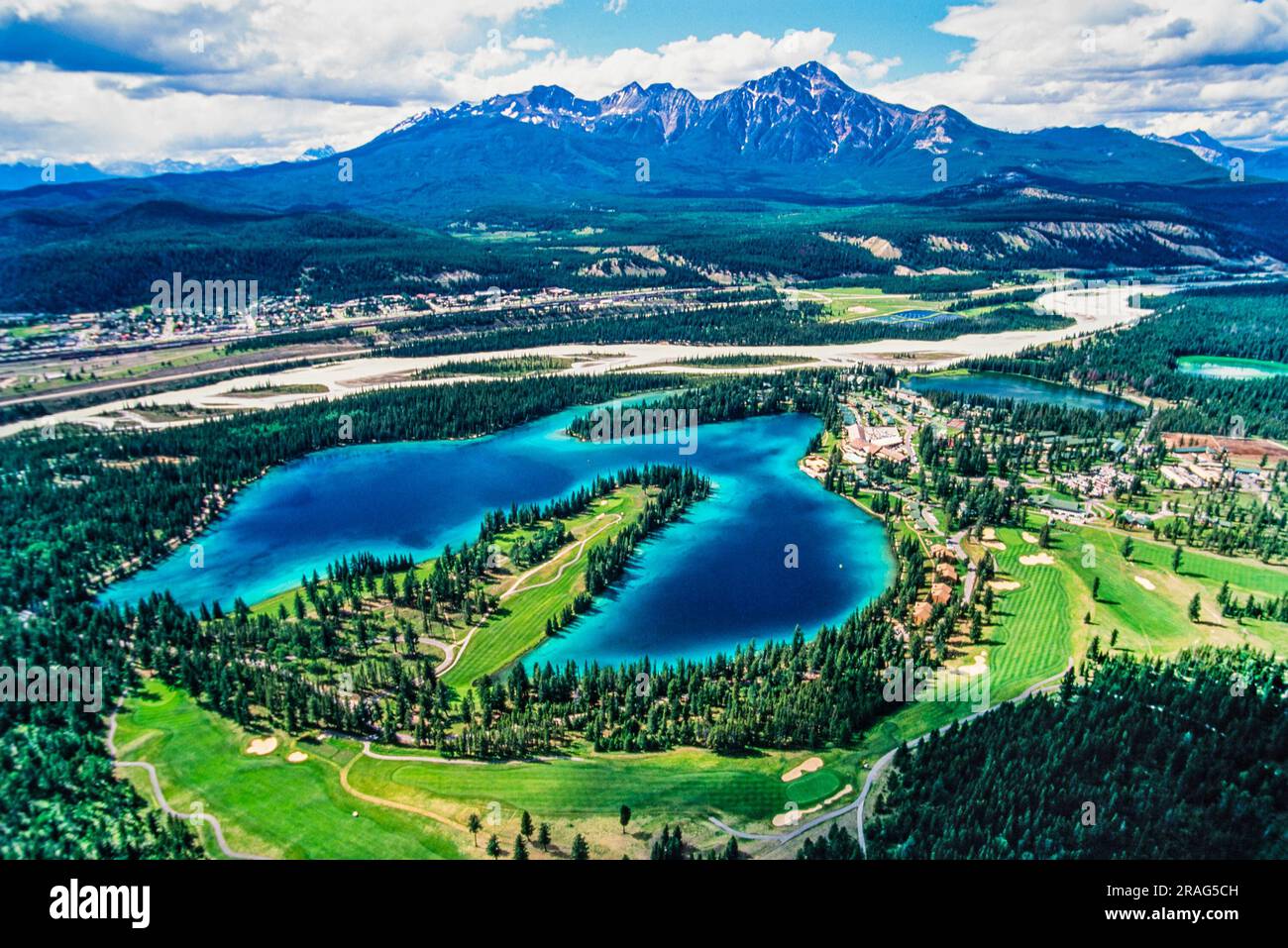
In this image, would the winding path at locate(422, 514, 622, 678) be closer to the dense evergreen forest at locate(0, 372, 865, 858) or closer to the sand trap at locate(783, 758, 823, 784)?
the dense evergreen forest at locate(0, 372, 865, 858)

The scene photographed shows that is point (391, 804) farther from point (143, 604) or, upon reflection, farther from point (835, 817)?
point (143, 604)

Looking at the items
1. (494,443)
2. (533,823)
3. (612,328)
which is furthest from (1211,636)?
(612,328)

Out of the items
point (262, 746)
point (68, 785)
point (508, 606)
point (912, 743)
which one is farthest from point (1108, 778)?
point (68, 785)

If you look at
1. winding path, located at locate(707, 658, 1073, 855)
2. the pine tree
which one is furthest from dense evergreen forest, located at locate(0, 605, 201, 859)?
winding path, located at locate(707, 658, 1073, 855)

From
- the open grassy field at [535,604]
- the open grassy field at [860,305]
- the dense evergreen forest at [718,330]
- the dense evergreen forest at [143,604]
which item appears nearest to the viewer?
the dense evergreen forest at [143,604]

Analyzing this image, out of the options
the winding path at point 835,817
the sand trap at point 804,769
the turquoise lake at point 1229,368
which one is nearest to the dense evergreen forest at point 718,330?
the turquoise lake at point 1229,368

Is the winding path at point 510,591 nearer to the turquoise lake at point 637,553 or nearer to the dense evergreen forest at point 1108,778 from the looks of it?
the turquoise lake at point 637,553
